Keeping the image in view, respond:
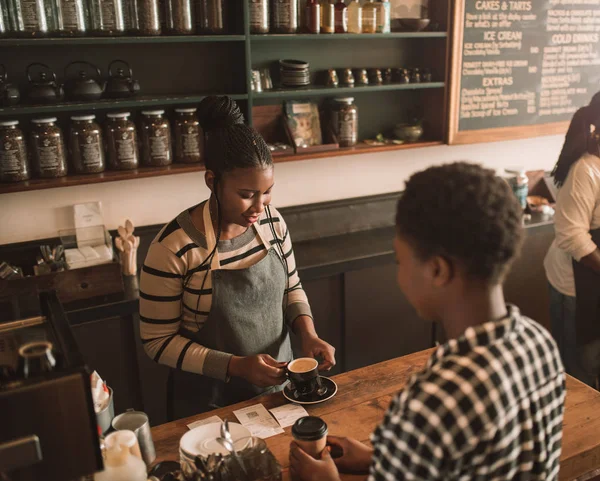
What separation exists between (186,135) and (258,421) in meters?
1.51

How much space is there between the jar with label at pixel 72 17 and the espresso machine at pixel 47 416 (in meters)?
1.65

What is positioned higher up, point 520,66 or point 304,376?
point 520,66

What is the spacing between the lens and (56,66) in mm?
2518

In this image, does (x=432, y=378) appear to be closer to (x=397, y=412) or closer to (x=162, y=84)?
(x=397, y=412)

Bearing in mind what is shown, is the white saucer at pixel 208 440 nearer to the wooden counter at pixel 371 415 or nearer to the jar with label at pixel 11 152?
the wooden counter at pixel 371 415

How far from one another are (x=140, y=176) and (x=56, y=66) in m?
0.59

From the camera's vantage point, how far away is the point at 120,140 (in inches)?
98.3

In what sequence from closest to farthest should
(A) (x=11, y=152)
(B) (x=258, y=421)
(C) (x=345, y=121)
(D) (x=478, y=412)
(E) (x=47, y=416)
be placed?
(D) (x=478, y=412), (E) (x=47, y=416), (B) (x=258, y=421), (A) (x=11, y=152), (C) (x=345, y=121)

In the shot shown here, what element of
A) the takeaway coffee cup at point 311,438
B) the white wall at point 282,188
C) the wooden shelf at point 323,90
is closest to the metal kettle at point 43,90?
the white wall at point 282,188

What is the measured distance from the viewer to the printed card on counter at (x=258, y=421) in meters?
1.42

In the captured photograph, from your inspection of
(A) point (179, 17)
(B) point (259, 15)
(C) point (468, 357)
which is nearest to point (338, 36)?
(B) point (259, 15)

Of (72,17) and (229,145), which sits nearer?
(229,145)

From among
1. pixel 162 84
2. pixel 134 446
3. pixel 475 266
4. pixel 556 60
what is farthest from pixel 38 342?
pixel 556 60

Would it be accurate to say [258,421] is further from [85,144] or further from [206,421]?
[85,144]
